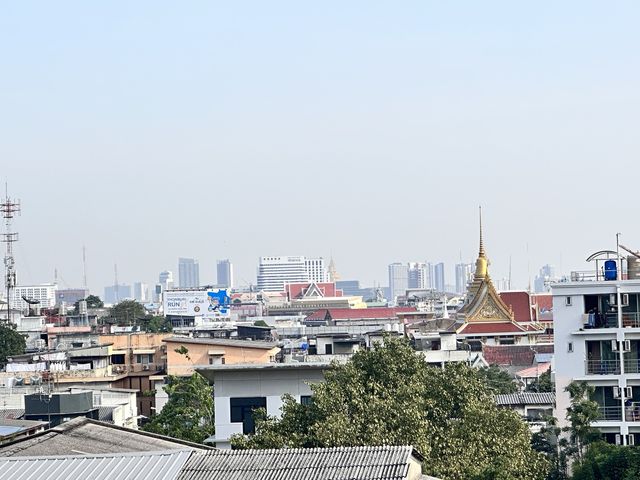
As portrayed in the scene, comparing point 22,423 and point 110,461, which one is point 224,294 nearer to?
point 22,423

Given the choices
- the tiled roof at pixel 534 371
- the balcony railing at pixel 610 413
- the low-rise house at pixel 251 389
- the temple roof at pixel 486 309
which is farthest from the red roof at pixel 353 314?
the low-rise house at pixel 251 389

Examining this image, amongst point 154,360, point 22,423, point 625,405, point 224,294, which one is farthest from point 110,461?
point 224,294

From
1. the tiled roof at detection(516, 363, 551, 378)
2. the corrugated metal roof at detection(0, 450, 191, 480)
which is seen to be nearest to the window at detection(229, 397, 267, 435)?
the corrugated metal roof at detection(0, 450, 191, 480)

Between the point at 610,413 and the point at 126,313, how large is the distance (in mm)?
82981

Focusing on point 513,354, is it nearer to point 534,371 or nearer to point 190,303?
point 534,371

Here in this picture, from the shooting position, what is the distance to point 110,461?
18.3 metres

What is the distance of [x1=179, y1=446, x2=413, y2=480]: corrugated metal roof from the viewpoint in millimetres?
17422

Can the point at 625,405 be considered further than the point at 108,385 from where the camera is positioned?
No

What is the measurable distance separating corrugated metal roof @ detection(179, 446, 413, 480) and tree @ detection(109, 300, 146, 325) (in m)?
A: 87.2

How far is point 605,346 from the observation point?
114 ft

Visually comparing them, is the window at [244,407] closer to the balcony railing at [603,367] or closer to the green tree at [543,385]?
the balcony railing at [603,367]

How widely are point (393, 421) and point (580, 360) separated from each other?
33.3 ft

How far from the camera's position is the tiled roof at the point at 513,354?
74875 mm

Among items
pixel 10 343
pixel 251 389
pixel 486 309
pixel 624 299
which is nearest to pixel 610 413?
pixel 624 299
